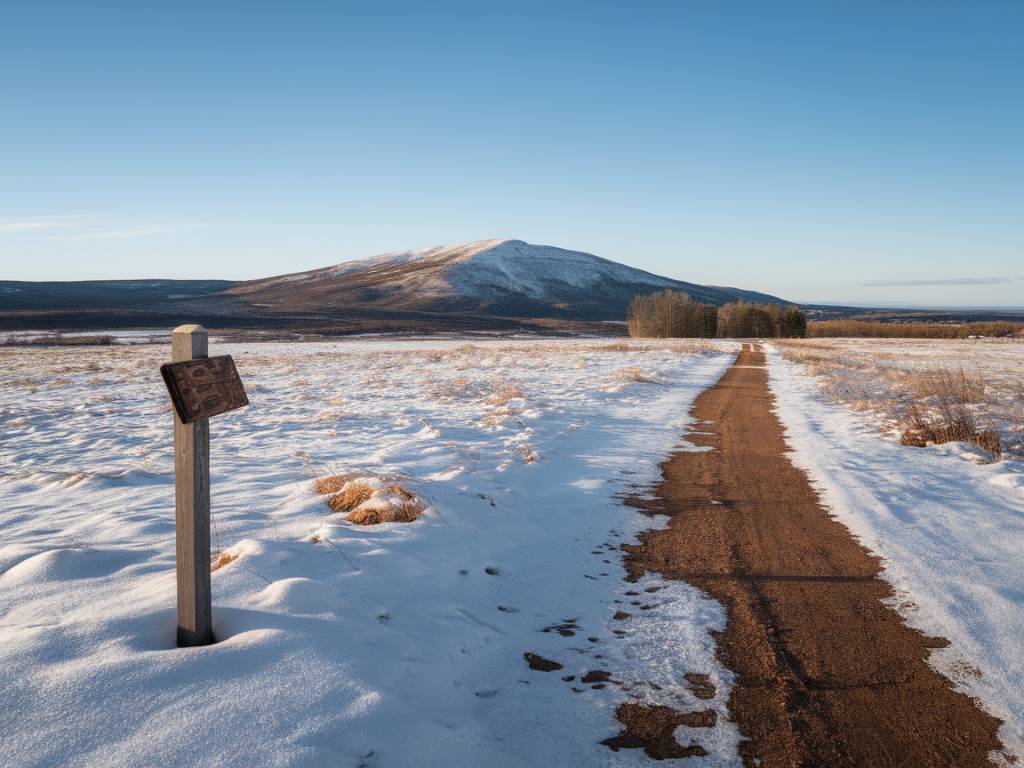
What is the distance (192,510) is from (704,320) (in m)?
106

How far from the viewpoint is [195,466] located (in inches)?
146

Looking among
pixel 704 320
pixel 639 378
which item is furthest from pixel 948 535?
pixel 704 320

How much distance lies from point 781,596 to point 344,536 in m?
4.10

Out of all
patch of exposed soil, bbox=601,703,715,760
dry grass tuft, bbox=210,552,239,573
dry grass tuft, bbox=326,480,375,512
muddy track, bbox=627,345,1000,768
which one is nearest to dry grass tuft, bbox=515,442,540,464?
muddy track, bbox=627,345,1000,768

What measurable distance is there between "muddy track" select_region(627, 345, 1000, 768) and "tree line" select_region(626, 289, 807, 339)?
9043 centimetres

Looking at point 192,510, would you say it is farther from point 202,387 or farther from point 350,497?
point 350,497

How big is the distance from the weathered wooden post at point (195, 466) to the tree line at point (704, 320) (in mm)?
94786

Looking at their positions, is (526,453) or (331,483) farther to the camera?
(526,453)

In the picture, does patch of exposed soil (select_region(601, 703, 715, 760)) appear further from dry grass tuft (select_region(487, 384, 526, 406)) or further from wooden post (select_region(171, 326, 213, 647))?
dry grass tuft (select_region(487, 384, 526, 406))

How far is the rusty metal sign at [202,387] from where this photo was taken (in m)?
3.41

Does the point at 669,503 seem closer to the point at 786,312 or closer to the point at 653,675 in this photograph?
the point at 653,675

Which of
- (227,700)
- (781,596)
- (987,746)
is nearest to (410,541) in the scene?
(227,700)

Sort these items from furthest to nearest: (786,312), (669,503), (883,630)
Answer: (786,312) → (669,503) → (883,630)

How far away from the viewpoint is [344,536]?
20.6 feet
